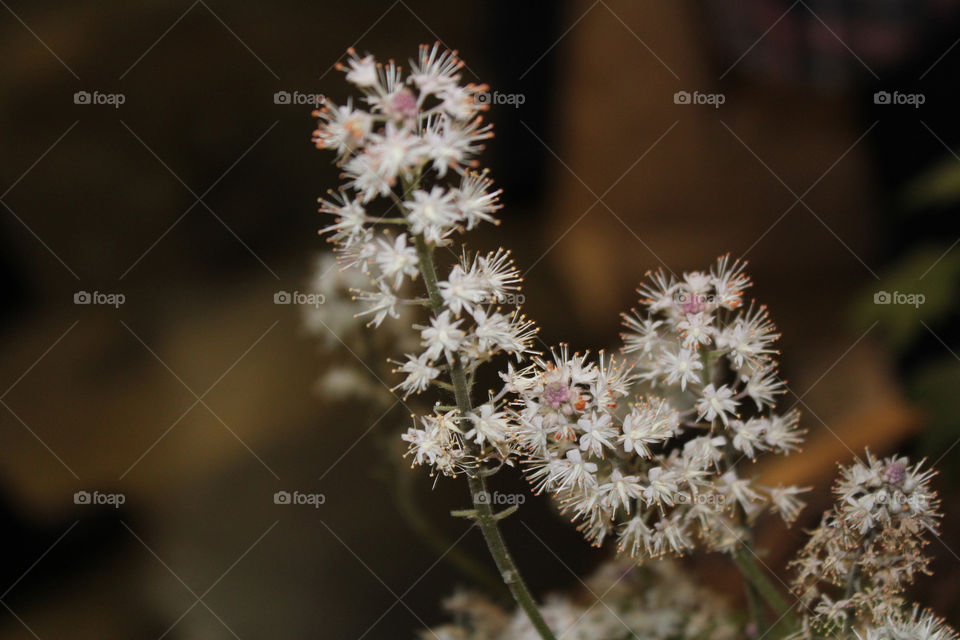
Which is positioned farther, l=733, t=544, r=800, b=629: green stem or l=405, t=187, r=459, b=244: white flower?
l=733, t=544, r=800, b=629: green stem

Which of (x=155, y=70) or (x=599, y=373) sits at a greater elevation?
(x=155, y=70)

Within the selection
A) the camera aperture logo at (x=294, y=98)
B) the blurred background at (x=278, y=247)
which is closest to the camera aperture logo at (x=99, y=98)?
the blurred background at (x=278, y=247)

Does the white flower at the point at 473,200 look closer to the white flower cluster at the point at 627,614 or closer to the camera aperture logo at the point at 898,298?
the white flower cluster at the point at 627,614

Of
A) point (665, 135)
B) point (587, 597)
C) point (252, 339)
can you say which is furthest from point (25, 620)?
point (665, 135)

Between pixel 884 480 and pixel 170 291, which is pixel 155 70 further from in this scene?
pixel 884 480

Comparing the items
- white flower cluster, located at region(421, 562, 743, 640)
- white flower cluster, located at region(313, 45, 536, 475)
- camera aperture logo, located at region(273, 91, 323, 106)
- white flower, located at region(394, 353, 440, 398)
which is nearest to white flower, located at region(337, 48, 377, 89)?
white flower cluster, located at region(313, 45, 536, 475)

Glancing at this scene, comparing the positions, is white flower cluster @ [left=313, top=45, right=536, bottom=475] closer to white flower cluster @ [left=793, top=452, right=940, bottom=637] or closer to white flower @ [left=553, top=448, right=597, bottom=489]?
white flower @ [left=553, top=448, right=597, bottom=489]
